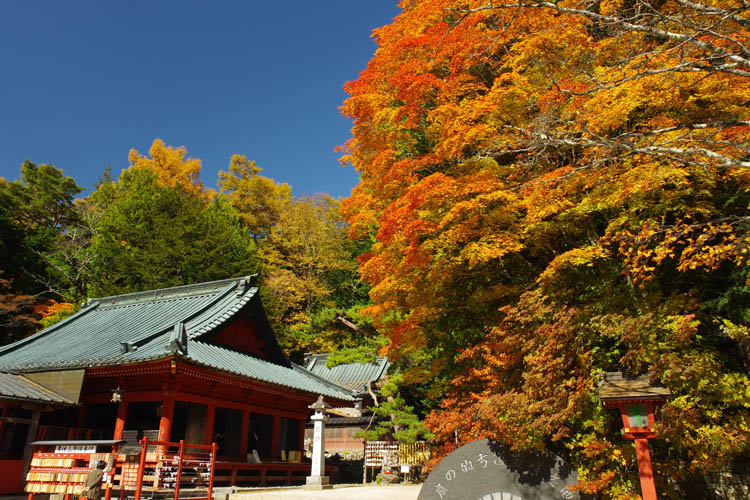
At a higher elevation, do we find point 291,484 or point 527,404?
point 527,404

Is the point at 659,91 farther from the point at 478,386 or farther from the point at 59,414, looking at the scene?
the point at 59,414

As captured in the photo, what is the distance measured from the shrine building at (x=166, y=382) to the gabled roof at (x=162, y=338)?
0.05 m

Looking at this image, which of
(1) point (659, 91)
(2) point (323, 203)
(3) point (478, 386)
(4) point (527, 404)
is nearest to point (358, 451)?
(3) point (478, 386)

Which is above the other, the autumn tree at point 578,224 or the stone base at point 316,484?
the autumn tree at point 578,224

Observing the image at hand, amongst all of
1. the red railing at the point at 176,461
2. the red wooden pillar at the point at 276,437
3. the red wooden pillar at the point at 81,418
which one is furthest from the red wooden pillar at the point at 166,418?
the red wooden pillar at the point at 276,437

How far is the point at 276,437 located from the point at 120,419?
17.8 ft

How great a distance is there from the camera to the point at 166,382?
39.1 feet

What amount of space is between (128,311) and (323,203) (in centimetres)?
2453

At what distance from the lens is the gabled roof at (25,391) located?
10.3 metres

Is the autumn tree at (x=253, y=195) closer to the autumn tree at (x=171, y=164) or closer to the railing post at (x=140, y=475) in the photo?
the autumn tree at (x=171, y=164)

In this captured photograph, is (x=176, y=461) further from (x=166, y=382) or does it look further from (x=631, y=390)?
(x=631, y=390)

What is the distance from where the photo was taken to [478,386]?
10.2 m

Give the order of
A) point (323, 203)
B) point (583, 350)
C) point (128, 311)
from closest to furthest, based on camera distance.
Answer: point (583, 350)
point (128, 311)
point (323, 203)

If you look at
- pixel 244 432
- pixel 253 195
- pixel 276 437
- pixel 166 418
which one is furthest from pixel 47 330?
pixel 253 195
